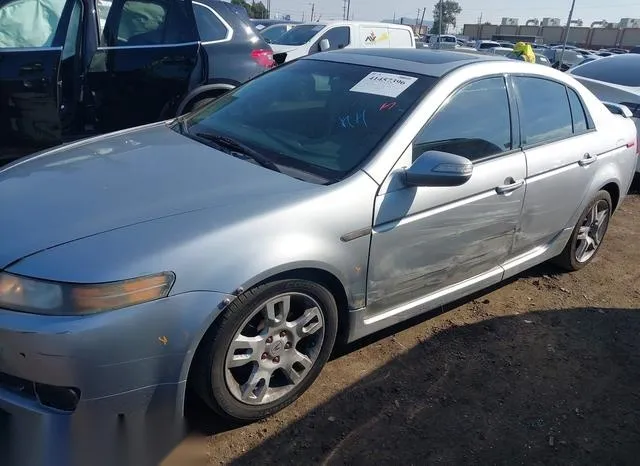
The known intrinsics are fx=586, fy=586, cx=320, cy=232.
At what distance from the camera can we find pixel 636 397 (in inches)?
118

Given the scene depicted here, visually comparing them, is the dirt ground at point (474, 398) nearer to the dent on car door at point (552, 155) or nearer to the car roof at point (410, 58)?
the dent on car door at point (552, 155)

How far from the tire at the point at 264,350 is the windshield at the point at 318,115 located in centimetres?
59

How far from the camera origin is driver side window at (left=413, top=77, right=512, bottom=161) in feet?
9.77

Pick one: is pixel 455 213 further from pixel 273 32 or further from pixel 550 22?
pixel 550 22

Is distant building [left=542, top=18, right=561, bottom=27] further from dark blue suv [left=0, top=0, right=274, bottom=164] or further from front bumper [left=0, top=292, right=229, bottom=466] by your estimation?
front bumper [left=0, top=292, right=229, bottom=466]

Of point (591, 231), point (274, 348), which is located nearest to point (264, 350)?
point (274, 348)

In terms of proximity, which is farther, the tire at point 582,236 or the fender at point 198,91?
the fender at point 198,91

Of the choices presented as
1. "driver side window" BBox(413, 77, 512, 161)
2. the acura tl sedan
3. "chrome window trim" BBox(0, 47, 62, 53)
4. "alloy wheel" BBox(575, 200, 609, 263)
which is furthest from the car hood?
"alloy wheel" BBox(575, 200, 609, 263)

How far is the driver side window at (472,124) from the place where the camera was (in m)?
2.98

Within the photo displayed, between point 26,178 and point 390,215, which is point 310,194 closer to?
point 390,215

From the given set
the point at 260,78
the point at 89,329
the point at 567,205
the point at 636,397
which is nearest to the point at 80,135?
the point at 260,78

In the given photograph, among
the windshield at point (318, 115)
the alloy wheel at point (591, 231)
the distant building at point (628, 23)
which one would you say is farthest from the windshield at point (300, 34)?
the distant building at point (628, 23)

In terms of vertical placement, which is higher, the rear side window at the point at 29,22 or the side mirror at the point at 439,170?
the rear side window at the point at 29,22

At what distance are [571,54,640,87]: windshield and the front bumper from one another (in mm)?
6417
